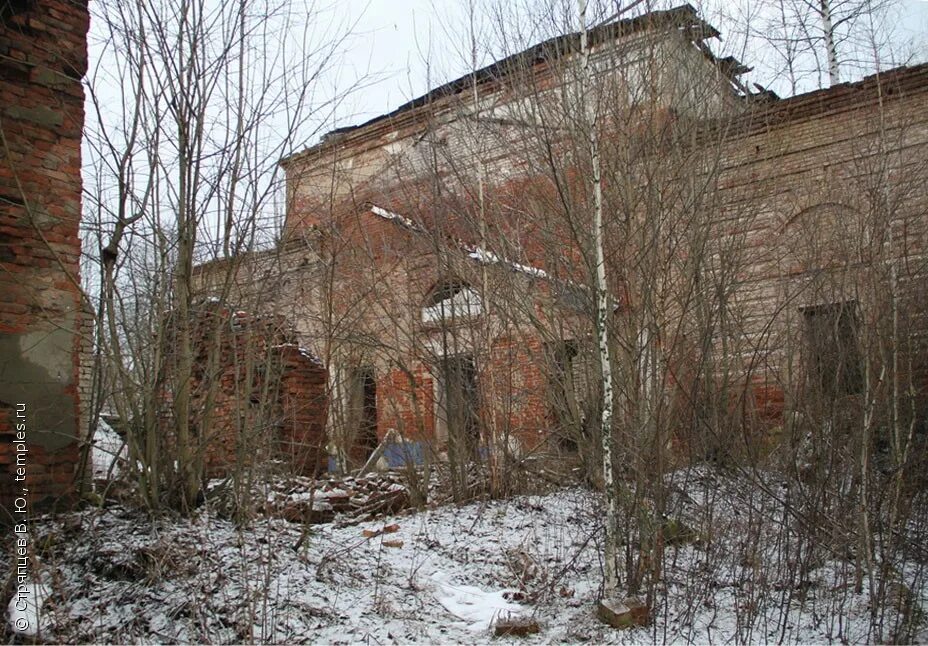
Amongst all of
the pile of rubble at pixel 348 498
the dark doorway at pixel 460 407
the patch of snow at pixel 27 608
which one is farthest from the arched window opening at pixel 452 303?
the patch of snow at pixel 27 608

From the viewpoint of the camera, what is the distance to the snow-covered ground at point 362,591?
4.17 m

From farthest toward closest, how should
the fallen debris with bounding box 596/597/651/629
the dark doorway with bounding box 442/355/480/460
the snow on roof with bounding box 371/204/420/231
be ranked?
the snow on roof with bounding box 371/204/420/231
the dark doorway with bounding box 442/355/480/460
the fallen debris with bounding box 596/597/651/629

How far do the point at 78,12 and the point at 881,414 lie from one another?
7.83 metres

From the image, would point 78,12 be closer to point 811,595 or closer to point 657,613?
point 657,613

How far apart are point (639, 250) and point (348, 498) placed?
4349 millimetres

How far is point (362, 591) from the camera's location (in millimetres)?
5039

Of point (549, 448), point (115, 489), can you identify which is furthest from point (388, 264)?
point (115, 489)

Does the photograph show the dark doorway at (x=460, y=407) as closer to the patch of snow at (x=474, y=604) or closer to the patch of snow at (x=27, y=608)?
the patch of snow at (x=474, y=604)

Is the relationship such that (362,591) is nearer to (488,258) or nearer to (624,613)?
(624,613)

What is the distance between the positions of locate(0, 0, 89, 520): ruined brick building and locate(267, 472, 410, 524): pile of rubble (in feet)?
7.47

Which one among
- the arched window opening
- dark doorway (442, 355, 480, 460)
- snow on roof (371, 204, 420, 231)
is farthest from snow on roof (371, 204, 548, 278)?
Result: dark doorway (442, 355, 480, 460)

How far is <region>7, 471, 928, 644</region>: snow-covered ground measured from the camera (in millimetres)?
4172

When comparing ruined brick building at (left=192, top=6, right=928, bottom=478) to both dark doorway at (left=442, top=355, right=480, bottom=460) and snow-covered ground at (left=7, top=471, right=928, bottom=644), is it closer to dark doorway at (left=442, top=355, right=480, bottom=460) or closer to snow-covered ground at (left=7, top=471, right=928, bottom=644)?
dark doorway at (left=442, top=355, right=480, bottom=460)

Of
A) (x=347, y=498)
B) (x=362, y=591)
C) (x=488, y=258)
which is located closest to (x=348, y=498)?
(x=347, y=498)
